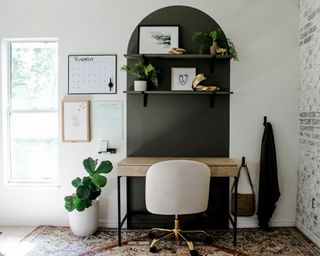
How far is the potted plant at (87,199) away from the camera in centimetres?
286

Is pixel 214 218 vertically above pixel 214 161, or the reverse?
pixel 214 161

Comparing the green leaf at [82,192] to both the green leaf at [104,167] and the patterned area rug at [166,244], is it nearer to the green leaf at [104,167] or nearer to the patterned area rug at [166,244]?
the green leaf at [104,167]

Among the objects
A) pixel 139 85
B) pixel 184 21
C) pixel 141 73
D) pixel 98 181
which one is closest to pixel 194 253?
pixel 98 181

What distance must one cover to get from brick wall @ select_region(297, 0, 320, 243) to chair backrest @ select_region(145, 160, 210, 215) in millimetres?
1181

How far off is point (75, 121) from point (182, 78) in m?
1.31

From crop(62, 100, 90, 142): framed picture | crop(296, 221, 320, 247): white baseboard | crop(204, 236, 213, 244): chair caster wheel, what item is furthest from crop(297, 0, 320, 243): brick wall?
crop(62, 100, 90, 142): framed picture

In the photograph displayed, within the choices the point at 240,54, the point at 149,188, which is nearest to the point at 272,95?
the point at 240,54

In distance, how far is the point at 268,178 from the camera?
3064 mm

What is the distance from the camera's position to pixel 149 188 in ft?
8.38

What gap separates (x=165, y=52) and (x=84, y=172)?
1644 millimetres

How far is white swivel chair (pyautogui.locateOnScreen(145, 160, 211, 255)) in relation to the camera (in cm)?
250

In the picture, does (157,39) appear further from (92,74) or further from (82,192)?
(82,192)

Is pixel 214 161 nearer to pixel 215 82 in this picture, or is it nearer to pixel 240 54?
pixel 215 82

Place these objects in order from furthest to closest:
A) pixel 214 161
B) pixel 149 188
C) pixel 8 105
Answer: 1. pixel 8 105
2. pixel 214 161
3. pixel 149 188
